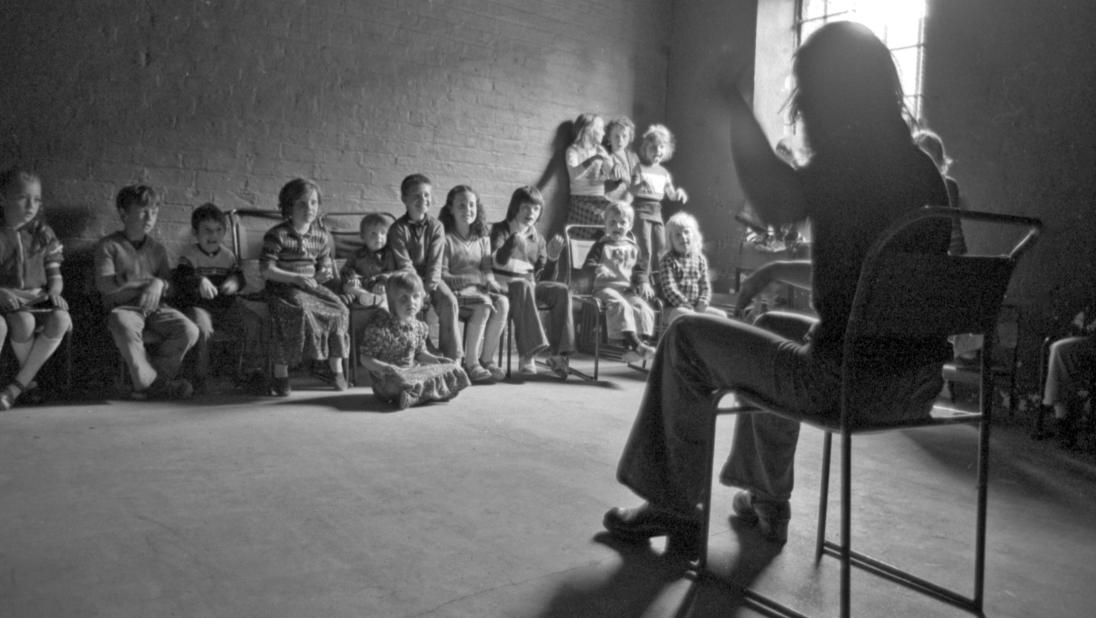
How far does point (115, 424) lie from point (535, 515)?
210 centimetres

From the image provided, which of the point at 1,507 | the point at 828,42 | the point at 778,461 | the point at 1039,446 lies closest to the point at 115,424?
the point at 1,507

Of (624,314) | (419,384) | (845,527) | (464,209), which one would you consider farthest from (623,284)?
(845,527)

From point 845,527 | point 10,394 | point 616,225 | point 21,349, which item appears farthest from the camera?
point 616,225

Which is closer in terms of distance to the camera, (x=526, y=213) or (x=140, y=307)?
(x=140, y=307)

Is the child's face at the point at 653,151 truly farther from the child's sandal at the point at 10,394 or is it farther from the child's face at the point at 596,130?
the child's sandal at the point at 10,394

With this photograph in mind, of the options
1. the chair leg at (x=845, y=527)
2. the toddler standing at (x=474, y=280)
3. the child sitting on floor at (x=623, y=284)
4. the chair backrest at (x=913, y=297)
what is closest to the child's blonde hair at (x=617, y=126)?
the child sitting on floor at (x=623, y=284)

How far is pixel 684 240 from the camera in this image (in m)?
5.73

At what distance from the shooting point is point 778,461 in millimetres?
2445

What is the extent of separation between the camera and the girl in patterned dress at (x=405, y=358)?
428cm

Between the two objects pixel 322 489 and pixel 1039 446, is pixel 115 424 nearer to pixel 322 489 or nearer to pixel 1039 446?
pixel 322 489

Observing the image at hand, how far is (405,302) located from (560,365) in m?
1.21

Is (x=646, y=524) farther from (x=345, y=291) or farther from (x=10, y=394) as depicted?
(x=10, y=394)

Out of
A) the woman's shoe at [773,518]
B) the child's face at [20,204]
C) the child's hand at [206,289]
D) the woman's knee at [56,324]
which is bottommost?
the woman's shoe at [773,518]

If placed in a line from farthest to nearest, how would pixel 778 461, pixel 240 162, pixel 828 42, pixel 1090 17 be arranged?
pixel 240 162, pixel 1090 17, pixel 778 461, pixel 828 42
